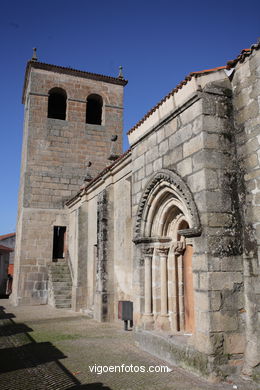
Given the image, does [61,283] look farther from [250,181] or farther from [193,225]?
[250,181]

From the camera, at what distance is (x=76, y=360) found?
5574mm

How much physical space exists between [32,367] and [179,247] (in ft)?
9.81

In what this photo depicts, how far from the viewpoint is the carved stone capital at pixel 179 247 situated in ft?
20.4

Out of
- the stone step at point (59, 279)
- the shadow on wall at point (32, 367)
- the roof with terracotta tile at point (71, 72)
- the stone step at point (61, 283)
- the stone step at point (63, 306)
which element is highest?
the roof with terracotta tile at point (71, 72)

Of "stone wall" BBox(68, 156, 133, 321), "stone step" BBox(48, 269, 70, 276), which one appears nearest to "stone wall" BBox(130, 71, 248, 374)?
"stone wall" BBox(68, 156, 133, 321)

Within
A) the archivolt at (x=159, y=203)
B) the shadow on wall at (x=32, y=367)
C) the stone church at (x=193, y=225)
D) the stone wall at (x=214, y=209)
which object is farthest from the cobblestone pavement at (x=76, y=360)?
the archivolt at (x=159, y=203)

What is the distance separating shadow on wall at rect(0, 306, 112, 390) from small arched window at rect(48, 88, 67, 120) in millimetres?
11812

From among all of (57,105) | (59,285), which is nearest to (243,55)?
(59,285)

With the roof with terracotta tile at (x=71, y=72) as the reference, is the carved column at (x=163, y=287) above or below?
below

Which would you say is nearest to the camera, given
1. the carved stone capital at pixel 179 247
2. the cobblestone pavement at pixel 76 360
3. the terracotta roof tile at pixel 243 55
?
the cobblestone pavement at pixel 76 360

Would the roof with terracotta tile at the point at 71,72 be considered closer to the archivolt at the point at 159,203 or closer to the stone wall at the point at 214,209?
the archivolt at the point at 159,203

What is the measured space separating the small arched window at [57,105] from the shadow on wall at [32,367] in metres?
11.8

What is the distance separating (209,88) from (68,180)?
1149cm

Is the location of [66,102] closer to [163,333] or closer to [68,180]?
[68,180]
